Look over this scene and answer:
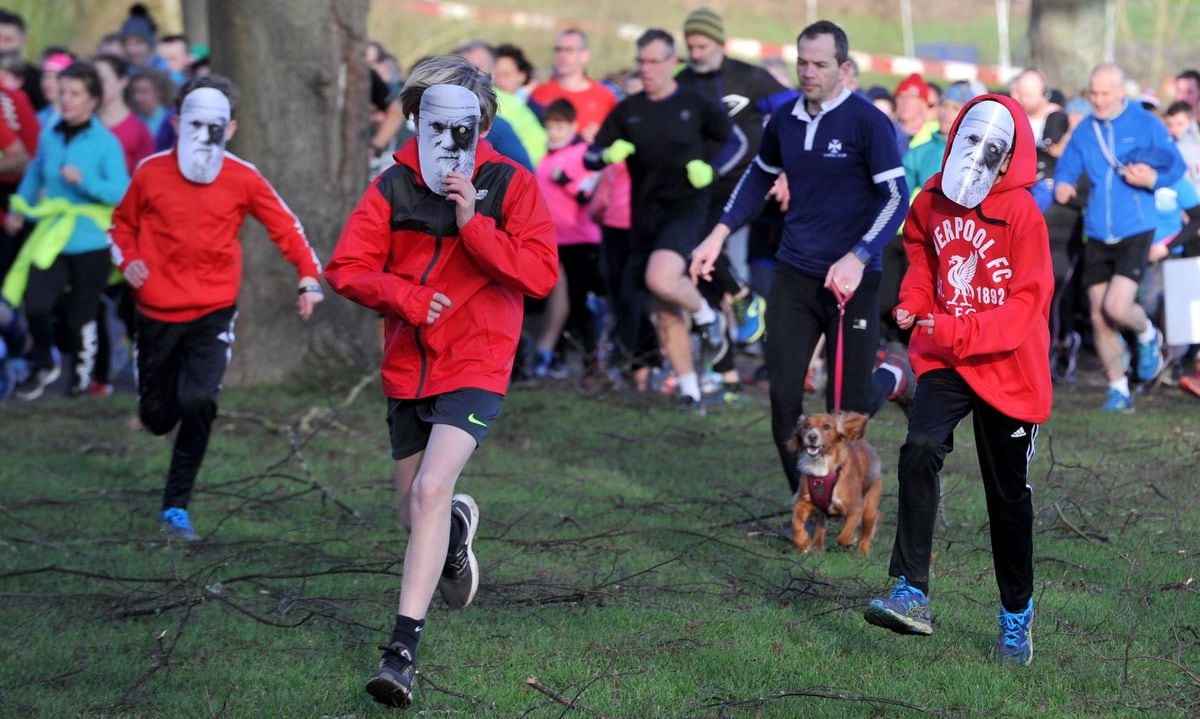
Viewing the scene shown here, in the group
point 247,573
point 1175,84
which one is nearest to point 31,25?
point 1175,84

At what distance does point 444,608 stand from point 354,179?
21.2ft

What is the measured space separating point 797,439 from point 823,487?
27 centimetres

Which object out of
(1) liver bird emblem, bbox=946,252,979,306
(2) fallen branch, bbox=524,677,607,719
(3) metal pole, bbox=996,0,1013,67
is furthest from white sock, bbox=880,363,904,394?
(3) metal pole, bbox=996,0,1013,67

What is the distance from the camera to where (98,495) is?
941cm

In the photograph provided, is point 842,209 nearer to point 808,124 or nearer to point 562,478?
point 808,124

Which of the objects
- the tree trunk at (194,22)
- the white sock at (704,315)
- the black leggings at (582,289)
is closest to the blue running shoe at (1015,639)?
the white sock at (704,315)

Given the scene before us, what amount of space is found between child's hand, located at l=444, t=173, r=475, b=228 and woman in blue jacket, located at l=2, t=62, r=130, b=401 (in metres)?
7.29

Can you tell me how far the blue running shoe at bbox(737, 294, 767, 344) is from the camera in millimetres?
13305

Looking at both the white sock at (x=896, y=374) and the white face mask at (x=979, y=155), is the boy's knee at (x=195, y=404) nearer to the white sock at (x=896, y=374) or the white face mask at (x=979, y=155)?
the white sock at (x=896, y=374)

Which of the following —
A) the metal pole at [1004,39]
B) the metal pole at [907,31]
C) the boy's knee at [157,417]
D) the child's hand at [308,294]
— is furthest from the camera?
the metal pole at [907,31]

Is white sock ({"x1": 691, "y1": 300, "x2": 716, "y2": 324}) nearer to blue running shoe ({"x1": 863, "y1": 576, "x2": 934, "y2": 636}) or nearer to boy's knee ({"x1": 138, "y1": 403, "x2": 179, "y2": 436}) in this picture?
boy's knee ({"x1": 138, "y1": 403, "x2": 179, "y2": 436})

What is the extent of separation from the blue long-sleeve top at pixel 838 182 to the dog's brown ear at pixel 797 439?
0.76 m

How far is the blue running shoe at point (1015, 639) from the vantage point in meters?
5.82

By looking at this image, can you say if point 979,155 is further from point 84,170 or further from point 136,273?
point 84,170
